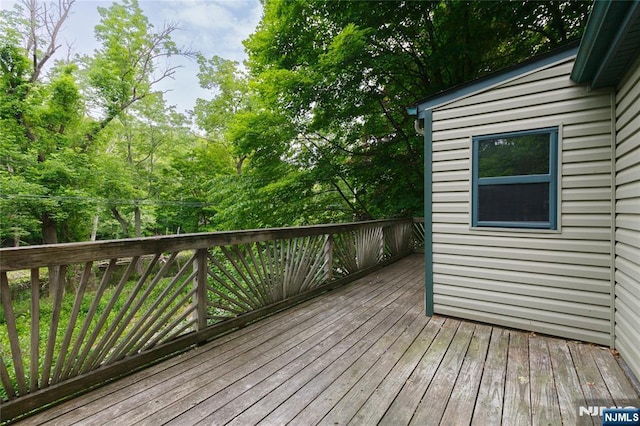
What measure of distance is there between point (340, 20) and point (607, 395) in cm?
741

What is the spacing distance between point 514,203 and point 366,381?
2185 mm

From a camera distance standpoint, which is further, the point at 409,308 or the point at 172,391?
the point at 409,308

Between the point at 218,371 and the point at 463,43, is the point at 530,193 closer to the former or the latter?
the point at 218,371

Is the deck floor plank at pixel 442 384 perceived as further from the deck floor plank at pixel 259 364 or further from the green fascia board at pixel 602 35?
the green fascia board at pixel 602 35

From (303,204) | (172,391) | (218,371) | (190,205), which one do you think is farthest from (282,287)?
(190,205)

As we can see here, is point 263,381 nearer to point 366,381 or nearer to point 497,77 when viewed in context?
point 366,381

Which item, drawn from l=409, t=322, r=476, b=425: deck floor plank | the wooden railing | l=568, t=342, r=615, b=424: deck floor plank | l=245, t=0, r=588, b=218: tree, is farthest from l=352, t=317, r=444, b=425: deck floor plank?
l=245, t=0, r=588, b=218: tree

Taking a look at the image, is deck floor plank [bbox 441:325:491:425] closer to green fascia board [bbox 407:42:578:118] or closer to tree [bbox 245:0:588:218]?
green fascia board [bbox 407:42:578:118]

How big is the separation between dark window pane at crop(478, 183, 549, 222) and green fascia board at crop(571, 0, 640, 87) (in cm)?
95

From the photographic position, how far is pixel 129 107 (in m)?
13.6

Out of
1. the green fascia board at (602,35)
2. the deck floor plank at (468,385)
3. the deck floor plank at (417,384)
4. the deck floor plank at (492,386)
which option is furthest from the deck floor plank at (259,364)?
the green fascia board at (602,35)

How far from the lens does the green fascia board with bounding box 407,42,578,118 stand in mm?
2537

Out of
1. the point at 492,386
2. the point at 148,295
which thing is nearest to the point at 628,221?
the point at 492,386

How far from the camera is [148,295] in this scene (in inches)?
84.6
